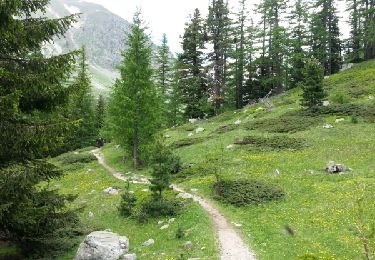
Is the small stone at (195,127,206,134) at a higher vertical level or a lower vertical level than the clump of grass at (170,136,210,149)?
higher

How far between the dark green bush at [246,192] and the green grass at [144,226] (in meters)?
2.49

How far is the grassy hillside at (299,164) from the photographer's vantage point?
18812 mm

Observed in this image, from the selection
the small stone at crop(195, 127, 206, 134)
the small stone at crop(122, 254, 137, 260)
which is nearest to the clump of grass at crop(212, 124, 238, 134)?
the small stone at crop(195, 127, 206, 134)

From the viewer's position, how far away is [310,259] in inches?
634

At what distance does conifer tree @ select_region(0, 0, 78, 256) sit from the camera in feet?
45.4

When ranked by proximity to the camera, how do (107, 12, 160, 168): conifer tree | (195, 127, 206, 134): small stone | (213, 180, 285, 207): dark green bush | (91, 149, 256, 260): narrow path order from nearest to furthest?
1. (91, 149, 256, 260): narrow path
2. (213, 180, 285, 207): dark green bush
3. (107, 12, 160, 168): conifer tree
4. (195, 127, 206, 134): small stone

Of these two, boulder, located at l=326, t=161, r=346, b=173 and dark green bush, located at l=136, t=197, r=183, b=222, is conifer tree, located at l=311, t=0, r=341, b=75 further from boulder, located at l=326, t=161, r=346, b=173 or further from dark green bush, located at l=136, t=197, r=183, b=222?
dark green bush, located at l=136, t=197, r=183, b=222

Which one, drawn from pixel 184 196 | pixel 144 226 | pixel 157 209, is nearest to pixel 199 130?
pixel 184 196

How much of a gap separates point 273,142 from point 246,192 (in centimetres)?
1214

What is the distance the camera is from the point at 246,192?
2573 cm

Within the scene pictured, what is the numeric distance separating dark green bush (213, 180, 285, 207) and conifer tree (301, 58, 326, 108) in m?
18.9

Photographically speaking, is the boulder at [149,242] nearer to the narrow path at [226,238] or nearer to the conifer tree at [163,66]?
the narrow path at [226,238]

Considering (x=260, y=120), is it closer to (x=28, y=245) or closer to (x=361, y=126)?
(x=361, y=126)

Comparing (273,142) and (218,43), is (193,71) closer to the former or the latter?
(218,43)
